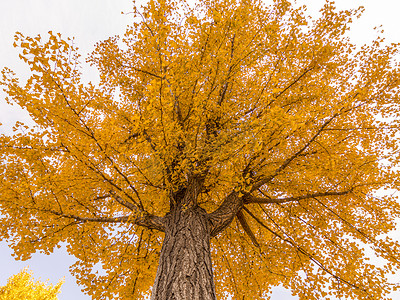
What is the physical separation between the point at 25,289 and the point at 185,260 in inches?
494

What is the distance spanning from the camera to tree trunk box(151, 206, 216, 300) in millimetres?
2174

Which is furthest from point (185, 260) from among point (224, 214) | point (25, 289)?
point (25, 289)

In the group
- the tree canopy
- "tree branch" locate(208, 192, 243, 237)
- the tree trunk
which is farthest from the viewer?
the tree canopy

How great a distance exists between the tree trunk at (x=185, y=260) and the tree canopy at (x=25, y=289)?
11.8m

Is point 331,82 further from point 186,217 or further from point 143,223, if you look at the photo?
point 143,223

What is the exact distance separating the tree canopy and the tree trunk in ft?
38.7

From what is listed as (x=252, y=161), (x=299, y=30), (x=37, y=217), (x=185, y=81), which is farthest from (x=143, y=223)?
(x=299, y=30)

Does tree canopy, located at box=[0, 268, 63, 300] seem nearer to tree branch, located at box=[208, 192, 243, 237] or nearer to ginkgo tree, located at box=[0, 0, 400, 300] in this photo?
ginkgo tree, located at box=[0, 0, 400, 300]

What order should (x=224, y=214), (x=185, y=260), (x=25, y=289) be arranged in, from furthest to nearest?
1. (x=25, y=289)
2. (x=224, y=214)
3. (x=185, y=260)

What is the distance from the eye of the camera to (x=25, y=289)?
10141 millimetres

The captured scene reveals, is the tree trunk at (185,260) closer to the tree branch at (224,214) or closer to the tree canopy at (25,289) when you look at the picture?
the tree branch at (224,214)

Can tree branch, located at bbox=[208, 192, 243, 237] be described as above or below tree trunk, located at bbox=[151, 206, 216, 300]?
above

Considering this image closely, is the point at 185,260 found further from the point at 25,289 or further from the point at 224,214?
the point at 25,289

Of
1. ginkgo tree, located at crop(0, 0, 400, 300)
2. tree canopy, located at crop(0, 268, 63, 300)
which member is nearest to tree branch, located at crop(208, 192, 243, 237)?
ginkgo tree, located at crop(0, 0, 400, 300)
